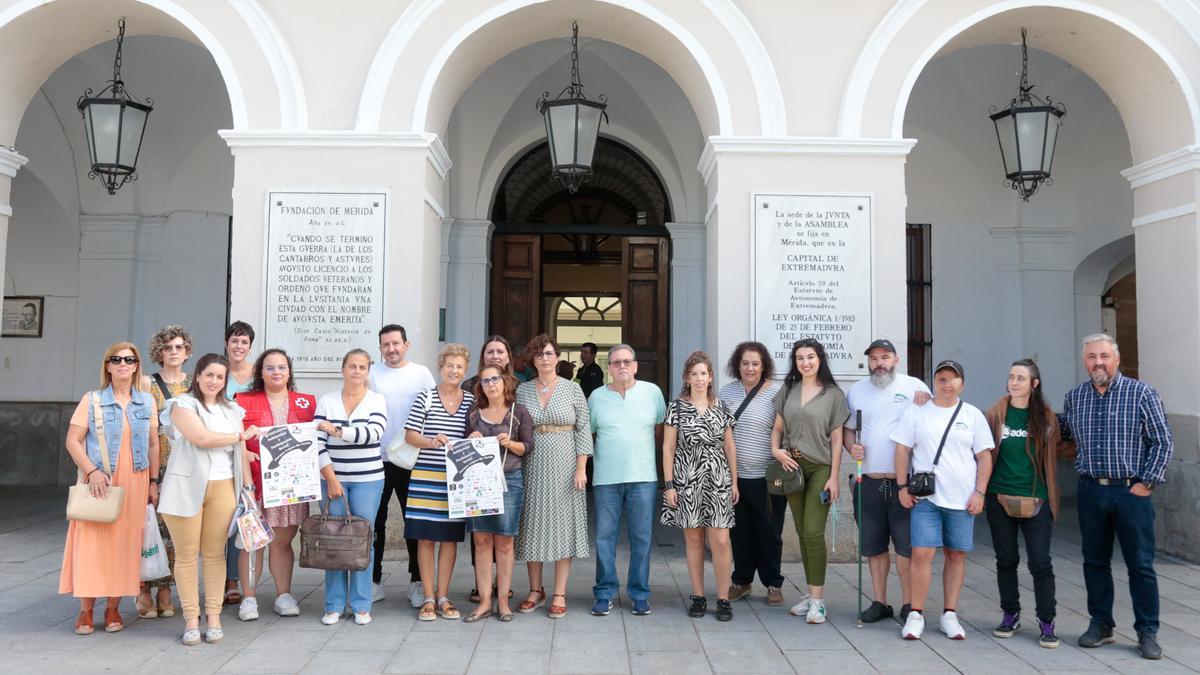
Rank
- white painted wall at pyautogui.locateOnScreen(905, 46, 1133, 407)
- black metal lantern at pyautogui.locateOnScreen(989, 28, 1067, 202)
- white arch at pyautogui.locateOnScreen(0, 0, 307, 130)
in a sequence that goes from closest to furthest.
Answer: white arch at pyautogui.locateOnScreen(0, 0, 307, 130) < black metal lantern at pyautogui.locateOnScreen(989, 28, 1067, 202) < white painted wall at pyautogui.locateOnScreen(905, 46, 1133, 407)

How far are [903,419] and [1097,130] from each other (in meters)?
6.26

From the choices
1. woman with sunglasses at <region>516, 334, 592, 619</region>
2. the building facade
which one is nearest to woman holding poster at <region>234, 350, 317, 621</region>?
woman with sunglasses at <region>516, 334, 592, 619</region>

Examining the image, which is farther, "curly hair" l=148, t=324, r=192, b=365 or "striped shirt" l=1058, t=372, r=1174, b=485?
"curly hair" l=148, t=324, r=192, b=365

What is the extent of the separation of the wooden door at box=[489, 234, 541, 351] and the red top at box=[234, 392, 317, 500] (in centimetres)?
513

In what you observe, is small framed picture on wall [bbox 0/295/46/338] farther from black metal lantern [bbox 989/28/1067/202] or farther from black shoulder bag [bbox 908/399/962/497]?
black metal lantern [bbox 989/28/1067/202]

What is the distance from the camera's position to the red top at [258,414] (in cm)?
452

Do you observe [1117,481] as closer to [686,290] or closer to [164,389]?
[164,389]

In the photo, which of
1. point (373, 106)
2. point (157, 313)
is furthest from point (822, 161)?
point (157, 313)

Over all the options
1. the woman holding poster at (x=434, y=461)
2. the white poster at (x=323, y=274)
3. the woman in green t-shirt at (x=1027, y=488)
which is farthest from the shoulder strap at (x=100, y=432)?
the woman in green t-shirt at (x=1027, y=488)

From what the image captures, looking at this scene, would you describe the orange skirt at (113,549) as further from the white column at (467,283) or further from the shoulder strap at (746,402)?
the white column at (467,283)

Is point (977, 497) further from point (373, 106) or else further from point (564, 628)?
point (373, 106)

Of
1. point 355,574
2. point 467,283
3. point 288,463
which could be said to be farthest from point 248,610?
point 467,283

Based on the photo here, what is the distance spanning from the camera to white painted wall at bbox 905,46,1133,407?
29.7 feet

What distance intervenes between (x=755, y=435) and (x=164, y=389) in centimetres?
327
